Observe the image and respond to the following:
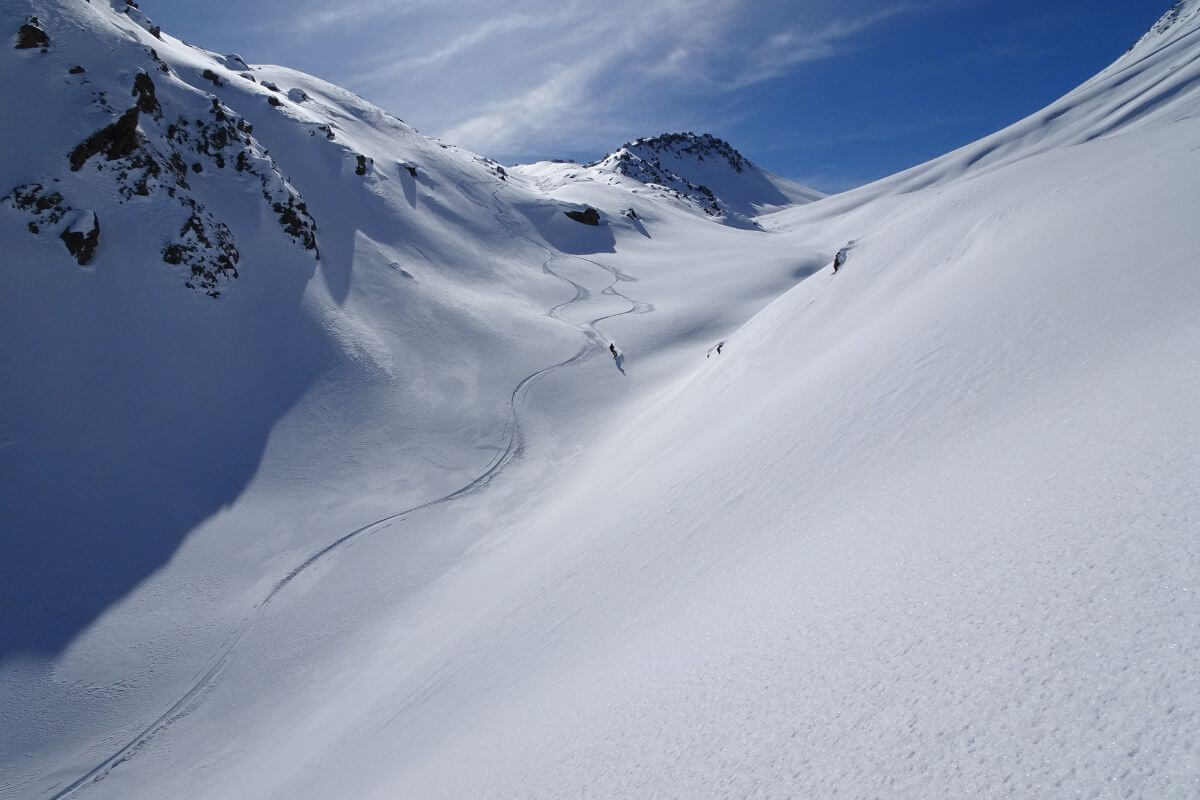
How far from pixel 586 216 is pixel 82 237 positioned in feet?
136

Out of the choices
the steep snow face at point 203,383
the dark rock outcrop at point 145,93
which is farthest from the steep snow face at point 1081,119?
the dark rock outcrop at point 145,93

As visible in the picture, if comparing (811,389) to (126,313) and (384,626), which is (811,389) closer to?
(384,626)

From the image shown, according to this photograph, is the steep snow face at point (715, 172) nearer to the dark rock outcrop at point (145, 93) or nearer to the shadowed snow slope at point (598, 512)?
the dark rock outcrop at point (145, 93)

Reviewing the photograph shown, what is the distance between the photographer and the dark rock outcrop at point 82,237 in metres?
19.0

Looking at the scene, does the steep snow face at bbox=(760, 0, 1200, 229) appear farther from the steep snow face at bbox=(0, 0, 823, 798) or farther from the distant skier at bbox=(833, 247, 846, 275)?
the steep snow face at bbox=(0, 0, 823, 798)

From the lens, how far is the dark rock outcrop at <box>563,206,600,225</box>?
54.5 metres

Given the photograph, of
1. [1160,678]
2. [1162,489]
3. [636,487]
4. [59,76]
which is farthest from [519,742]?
[59,76]

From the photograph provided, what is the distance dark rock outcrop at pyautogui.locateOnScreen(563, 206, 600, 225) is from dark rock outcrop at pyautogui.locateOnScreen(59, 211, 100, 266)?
129ft

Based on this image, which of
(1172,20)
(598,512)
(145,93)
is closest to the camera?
(598,512)

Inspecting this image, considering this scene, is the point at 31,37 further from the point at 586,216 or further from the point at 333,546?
the point at 586,216

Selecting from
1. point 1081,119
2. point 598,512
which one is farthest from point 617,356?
point 1081,119

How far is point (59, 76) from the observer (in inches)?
856

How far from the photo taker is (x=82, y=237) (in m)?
19.1

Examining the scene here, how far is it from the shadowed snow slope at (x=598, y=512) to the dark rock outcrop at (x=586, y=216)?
26.6 m
